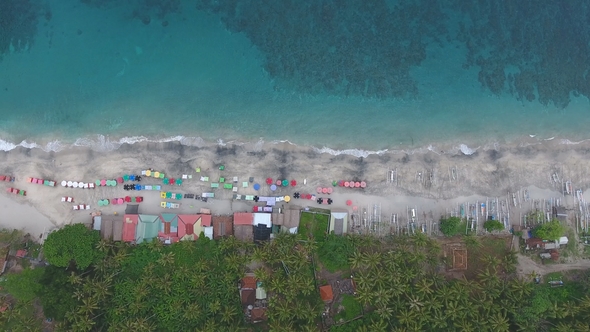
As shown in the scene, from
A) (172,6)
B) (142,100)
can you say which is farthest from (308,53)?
(142,100)

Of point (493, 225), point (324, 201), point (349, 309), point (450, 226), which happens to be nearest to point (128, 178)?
point (324, 201)

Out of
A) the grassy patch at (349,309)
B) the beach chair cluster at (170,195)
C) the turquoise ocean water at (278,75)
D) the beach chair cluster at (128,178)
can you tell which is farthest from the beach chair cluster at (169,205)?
the grassy patch at (349,309)

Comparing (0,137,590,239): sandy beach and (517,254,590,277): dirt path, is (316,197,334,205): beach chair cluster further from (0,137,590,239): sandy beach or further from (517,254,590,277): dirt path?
(517,254,590,277): dirt path

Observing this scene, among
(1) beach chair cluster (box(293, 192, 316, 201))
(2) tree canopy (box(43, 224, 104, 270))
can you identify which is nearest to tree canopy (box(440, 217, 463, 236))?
(1) beach chair cluster (box(293, 192, 316, 201))

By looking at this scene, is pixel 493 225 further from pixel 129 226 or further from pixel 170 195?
pixel 129 226

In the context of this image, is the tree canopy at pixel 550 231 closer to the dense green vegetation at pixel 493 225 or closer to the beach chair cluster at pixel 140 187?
the dense green vegetation at pixel 493 225
